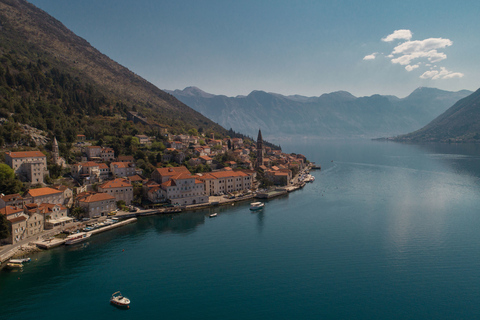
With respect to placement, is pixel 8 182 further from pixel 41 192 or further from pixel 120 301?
pixel 120 301

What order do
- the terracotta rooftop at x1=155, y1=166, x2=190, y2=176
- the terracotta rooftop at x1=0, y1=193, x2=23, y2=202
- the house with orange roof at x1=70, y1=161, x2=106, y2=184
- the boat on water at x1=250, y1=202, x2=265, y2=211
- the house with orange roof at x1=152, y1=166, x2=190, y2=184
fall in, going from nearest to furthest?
the terracotta rooftop at x1=0, y1=193, x2=23, y2=202
the house with orange roof at x1=70, y1=161, x2=106, y2=184
the boat on water at x1=250, y1=202, x2=265, y2=211
the house with orange roof at x1=152, y1=166, x2=190, y2=184
the terracotta rooftop at x1=155, y1=166, x2=190, y2=176

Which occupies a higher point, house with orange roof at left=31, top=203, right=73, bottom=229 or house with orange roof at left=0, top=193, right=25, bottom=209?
house with orange roof at left=0, top=193, right=25, bottom=209

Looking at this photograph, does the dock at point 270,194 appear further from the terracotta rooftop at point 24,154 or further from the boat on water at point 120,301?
the boat on water at point 120,301

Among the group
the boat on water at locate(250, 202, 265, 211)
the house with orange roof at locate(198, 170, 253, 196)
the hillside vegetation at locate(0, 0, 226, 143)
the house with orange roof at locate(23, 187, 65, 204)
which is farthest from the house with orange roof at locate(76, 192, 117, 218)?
the boat on water at locate(250, 202, 265, 211)

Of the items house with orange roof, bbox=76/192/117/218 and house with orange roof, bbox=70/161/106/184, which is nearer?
house with orange roof, bbox=76/192/117/218

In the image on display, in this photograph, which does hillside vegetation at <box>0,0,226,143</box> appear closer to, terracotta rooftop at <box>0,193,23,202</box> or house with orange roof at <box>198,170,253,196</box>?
terracotta rooftop at <box>0,193,23,202</box>

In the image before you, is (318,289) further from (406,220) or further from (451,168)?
(451,168)
